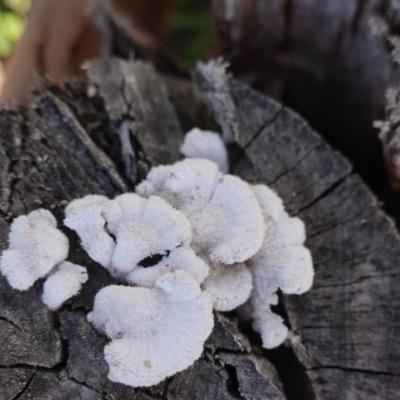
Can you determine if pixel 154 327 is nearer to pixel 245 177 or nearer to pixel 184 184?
pixel 184 184

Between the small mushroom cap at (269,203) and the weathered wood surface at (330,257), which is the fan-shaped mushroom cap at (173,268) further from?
the weathered wood surface at (330,257)

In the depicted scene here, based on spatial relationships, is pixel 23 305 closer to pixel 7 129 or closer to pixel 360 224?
pixel 7 129

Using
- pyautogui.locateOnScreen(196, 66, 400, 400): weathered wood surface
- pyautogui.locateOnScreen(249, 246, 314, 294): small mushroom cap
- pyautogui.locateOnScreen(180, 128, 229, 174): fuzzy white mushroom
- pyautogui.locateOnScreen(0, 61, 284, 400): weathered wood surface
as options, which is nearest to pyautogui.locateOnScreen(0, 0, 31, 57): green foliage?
pyautogui.locateOnScreen(0, 61, 284, 400): weathered wood surface

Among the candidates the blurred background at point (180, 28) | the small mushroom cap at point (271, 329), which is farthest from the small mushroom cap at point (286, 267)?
the blurred background at point (180, 28)

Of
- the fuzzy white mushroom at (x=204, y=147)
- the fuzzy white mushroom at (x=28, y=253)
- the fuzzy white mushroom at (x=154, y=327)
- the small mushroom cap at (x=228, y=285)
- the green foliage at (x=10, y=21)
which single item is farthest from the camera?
the green foliage at (x=10, y=21)

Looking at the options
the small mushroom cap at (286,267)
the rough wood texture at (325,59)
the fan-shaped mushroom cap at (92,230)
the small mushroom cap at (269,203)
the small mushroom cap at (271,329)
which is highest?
the rough wood texture at (325,59)

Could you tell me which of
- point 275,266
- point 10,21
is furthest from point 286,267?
point 10,21
